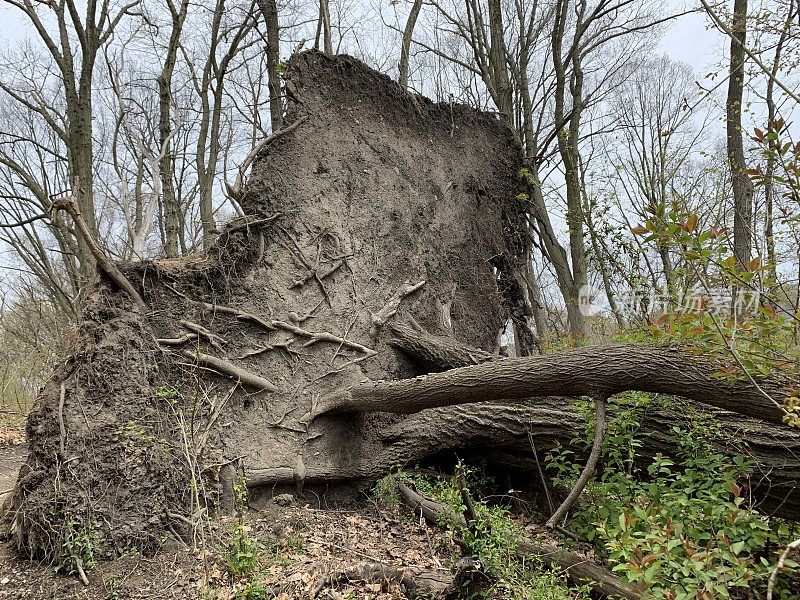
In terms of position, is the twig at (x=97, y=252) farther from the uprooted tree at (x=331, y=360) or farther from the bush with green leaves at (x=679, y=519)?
the bush with green leaves at (x=679, y=519)

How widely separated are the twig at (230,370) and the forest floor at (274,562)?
117 cm

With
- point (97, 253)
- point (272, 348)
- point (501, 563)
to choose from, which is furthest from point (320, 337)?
point (501, 563)

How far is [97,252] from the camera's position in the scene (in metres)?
5.20

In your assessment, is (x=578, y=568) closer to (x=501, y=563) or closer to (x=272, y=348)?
(x=501, y=563)

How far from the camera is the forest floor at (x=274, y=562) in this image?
4.08m

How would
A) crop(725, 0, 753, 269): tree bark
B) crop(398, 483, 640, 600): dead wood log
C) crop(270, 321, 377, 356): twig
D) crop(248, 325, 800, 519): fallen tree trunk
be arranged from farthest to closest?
crop(725, 0, 753, 269): tree bark < crop(270, 321, 377, 356): twig < crop(248, 325, 800, 519): fallen tree trunk < crop(398, 483, 640, 600): dead wood log

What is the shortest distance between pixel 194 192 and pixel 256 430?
736 inches

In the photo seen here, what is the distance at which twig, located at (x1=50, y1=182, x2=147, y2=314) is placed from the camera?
4938mm

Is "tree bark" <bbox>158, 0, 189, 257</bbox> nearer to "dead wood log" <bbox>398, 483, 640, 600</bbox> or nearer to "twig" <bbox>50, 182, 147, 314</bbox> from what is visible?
"twig" <bbox>50, 182, 147, 314</bbox>

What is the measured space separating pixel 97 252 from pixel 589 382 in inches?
173

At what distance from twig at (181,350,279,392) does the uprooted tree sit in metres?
0.02

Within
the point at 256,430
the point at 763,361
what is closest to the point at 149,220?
the point at 256,430

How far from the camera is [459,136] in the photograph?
8.63m

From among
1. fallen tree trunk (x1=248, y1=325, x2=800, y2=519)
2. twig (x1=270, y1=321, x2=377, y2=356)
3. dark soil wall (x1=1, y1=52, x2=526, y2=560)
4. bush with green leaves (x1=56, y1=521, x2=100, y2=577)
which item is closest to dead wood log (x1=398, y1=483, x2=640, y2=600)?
fallen tree trunk (x1=248, y1=325, x2=800, y2=519)
